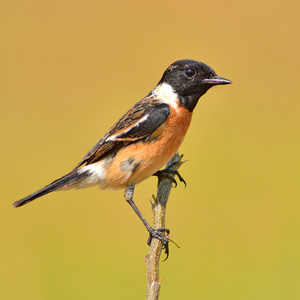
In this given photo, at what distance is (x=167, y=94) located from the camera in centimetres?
399

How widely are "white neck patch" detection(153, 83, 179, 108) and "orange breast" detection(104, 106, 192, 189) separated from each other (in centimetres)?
16

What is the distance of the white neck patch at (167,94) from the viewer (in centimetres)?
391

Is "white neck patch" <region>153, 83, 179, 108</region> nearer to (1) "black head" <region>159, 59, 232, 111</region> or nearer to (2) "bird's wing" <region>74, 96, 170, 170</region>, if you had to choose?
(1) "black head" <region>159, 59, 232, 111</region>

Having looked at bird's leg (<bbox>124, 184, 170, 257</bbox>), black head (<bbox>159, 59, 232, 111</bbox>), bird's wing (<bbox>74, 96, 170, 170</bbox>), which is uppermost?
black head (<bbox>159, 59, 232, 111</bbox>)

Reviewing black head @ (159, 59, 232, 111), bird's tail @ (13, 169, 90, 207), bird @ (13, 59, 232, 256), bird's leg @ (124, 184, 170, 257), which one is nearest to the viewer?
bird's leg @ (124, 184, 170, 257)

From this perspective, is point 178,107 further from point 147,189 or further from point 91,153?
point 147,189

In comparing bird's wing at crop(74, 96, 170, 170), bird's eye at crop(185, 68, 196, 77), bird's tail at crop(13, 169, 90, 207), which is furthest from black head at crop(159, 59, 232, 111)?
bird's tail at crop(13, 169, 90, 207)

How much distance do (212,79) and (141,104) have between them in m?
0.57

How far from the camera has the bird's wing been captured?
3.68 m

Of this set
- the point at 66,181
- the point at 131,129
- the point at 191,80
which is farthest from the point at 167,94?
the point at 66,181

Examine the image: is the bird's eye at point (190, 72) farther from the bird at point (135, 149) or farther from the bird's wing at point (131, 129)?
the bird's wing at point (131, 129)

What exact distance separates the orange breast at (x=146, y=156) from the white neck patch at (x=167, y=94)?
6.5 inches

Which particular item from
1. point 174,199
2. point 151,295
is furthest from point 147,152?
point 174,199

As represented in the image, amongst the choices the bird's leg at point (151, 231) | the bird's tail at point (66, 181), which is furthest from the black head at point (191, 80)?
the bird's tail at point (66, 181)
